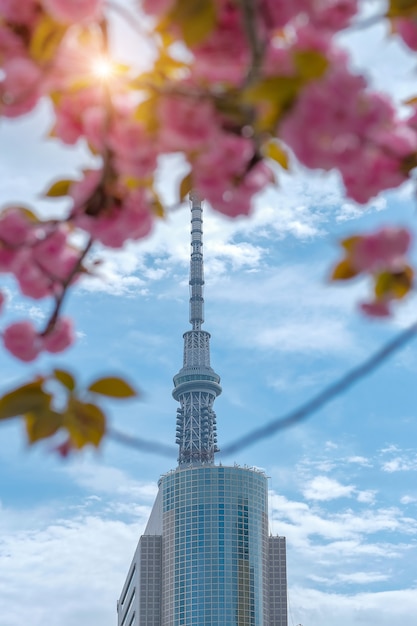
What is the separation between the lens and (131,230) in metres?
3.16

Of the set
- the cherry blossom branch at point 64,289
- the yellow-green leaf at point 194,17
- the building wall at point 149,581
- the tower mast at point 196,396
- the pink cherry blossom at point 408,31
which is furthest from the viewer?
the tower mast at point 196,396

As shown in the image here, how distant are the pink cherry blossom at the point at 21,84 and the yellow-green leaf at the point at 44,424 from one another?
0.95 metres

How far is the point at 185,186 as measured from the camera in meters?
3.35

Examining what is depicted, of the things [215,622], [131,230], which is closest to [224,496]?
[215,622]

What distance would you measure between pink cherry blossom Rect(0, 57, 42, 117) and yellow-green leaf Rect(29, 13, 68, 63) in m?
0.05

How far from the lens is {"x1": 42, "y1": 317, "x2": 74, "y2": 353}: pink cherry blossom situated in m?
3.46

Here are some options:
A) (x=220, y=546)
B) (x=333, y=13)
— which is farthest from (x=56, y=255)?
(x=220, y=546)

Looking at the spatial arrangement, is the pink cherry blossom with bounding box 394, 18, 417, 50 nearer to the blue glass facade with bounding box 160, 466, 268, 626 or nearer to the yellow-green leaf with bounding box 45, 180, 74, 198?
the yellow-green leaf with bounding box 45, 180, 74, 198

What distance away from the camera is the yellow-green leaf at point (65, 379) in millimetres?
2924

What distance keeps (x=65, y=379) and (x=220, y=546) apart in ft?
391

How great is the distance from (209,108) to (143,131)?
24 cm

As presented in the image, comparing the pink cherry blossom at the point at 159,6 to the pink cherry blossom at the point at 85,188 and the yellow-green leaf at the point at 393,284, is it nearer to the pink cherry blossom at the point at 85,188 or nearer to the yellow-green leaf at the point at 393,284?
the pink cherry blossom at the point at 85,188

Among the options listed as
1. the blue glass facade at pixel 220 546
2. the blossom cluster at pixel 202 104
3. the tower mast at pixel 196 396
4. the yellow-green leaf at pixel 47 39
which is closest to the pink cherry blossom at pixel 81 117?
the blossom cluster at pixel 202 104

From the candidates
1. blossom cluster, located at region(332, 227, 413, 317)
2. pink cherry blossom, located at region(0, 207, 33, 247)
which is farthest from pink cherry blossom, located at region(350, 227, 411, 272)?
pink cherry blossom, located at region(0, 207, 33, 247)
